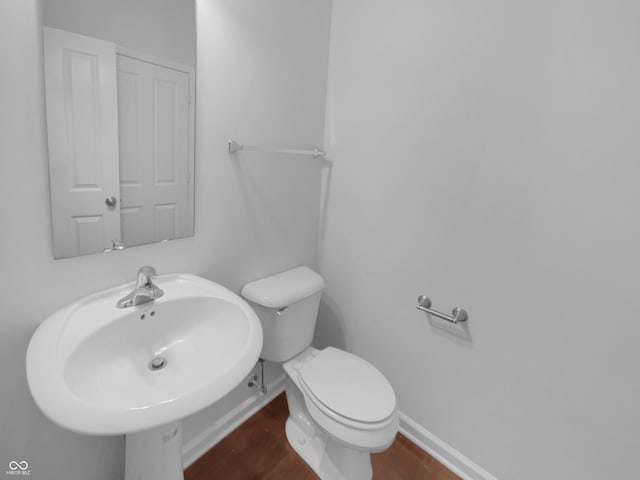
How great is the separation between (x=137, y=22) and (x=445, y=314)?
4.85 ft

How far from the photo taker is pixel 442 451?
1.42m

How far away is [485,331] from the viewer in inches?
48.1

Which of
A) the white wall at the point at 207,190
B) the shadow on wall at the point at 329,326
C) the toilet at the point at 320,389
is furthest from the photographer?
the shadow on wall at the point at 329,326

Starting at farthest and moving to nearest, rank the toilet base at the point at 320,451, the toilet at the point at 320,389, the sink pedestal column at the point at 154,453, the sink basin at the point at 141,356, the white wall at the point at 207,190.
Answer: the toilet base at the point at 320,451 < the toilet at the point at 320,389 < the sink pedestal column at the point at 154,453 < the white wall at the point at 207,190 < the sink basin at the point at 141,356

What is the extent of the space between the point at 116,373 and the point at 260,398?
95cm

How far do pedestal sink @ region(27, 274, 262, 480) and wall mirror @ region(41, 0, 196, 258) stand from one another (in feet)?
0.68

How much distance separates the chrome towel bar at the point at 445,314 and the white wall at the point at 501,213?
3cm

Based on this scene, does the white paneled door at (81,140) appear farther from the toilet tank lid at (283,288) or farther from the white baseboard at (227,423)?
the white baseboard at (227,423)

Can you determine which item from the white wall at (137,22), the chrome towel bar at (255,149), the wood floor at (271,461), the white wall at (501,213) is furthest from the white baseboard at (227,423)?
the white wall at (137,22)

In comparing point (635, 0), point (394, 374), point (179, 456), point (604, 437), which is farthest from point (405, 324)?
point (635, 0)

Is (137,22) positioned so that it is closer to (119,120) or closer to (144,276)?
(119,120)

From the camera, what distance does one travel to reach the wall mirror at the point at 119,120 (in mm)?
806

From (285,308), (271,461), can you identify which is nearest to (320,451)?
(271,461)

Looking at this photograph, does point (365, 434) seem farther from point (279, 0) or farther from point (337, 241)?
point (279, 0)
